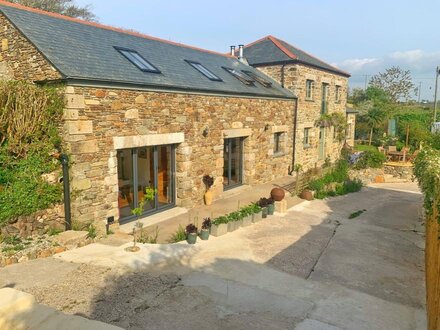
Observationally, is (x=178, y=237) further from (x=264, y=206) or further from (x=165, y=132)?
(x=264, y=206)

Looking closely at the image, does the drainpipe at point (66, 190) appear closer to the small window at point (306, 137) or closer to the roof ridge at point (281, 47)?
the roof ridge at point (281, 47)

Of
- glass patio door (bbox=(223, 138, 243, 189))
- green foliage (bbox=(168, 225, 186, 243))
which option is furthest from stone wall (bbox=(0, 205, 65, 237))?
glass patio door (bbox=(223, 138, 243, 189))

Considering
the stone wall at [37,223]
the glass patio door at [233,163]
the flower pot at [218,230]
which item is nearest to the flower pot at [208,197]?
the glass patio door at [233,163]

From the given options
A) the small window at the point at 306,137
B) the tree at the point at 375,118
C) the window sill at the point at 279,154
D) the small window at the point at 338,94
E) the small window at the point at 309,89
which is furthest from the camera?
the tree at the point at 375,118

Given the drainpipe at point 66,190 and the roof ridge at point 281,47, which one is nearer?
the drainpipe at point 66,190

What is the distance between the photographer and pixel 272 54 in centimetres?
1811

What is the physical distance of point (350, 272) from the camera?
6.82 metres

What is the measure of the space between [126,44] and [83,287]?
26.5ft

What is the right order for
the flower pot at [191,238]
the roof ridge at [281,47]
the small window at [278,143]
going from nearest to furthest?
the flower pot at [191,238]
the small window at [278,143]
the roof ridge at [281,47]

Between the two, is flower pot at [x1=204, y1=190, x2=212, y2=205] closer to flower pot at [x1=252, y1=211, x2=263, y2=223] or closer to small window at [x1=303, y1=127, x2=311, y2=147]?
flower pot at [x1=252, y1=211, x2=263, y2=223]

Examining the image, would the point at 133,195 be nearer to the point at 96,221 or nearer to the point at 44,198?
the point at 96,221

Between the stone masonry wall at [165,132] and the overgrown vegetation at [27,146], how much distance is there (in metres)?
0.37

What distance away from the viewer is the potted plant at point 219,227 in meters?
8.50

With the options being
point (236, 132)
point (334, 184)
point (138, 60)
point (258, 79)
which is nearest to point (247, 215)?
point (236, 132)
